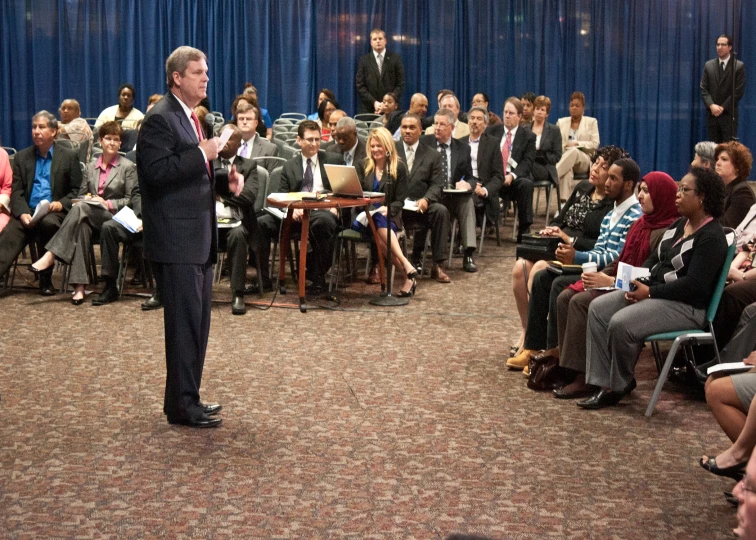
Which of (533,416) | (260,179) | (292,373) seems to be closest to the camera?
(533,416)

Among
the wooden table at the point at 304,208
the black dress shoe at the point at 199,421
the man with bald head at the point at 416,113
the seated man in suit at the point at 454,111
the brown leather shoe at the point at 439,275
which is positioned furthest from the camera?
the man with bald head at the point at 416,113

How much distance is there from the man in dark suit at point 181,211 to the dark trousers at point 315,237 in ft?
9.17

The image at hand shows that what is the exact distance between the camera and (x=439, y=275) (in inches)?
299

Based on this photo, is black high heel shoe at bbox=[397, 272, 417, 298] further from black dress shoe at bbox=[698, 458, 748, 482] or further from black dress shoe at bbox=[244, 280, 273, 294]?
black dress shoe at bbox=[698, 458, 748, 482]

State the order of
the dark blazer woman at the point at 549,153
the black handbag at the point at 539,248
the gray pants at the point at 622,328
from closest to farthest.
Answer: the gray pants at the point at 622,328 → the black handbag at the point at 539,248 → the dark blazer woman at the point at 549,153

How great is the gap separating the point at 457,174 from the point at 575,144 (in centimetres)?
265

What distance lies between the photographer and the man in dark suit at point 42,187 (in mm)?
7113

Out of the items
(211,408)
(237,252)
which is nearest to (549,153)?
(237,252)

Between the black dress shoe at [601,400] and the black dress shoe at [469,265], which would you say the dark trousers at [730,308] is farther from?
the black dress shoe at [469,265]

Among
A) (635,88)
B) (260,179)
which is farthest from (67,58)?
(635,88)

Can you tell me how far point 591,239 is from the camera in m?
5.35

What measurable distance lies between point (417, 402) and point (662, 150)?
10092mm

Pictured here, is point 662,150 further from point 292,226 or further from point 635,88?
point 292,226

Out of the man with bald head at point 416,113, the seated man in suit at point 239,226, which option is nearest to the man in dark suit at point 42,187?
the seated man in suit at point 239,226
